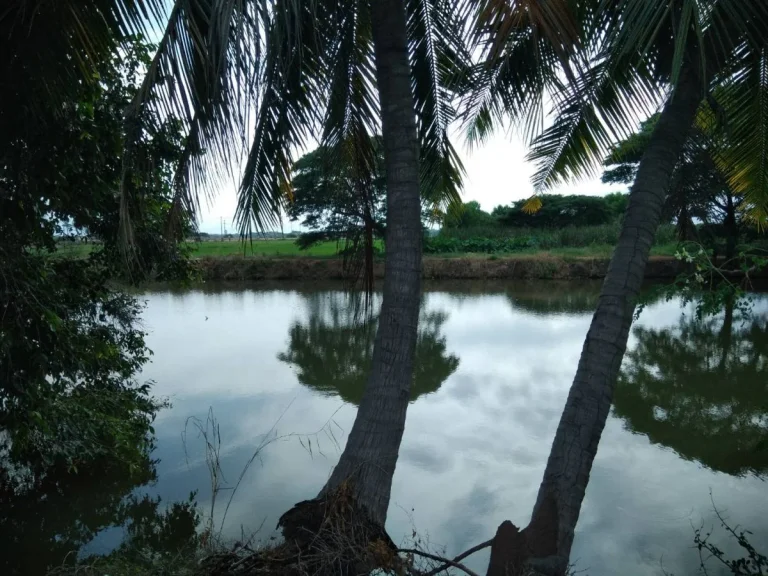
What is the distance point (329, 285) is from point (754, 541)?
16.6 m

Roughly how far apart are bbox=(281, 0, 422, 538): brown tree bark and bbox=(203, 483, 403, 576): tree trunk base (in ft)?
0.46

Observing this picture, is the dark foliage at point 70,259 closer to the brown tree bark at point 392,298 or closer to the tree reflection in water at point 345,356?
the brown tree bark at point 392,298

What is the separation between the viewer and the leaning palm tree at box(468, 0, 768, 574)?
2.77m

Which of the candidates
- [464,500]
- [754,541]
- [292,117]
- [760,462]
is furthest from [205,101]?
[760,462]

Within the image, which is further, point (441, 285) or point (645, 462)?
point (441, 285)

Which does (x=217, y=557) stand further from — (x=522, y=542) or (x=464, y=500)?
(x=464, y=500)

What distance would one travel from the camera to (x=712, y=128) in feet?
14.6

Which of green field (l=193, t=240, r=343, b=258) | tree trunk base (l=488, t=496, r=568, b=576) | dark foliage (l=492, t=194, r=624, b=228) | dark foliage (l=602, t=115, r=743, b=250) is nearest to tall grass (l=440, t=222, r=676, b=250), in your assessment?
dark foliage (l=492, t=194, r=624, b=228)

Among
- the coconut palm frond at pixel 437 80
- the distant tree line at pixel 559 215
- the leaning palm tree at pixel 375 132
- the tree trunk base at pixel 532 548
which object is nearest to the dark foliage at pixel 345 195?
the leaning palm tree at pixel 375 132

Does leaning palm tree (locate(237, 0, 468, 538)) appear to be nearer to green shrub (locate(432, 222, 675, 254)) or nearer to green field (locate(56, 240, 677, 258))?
green field (locate(56, 240, 677, 258))

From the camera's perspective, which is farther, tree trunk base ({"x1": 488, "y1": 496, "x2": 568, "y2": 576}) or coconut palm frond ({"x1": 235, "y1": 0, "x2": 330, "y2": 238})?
coconut palm frond ({"x1": 235, "y1": 0, "x2": 330, "y2": 238})

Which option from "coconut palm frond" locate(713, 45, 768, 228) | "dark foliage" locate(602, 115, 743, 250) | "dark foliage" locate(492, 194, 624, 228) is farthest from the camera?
"dark foliage" locate(492, 194, 624, 228)

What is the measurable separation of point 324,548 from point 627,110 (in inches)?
128

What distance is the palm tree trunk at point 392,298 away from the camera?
117 inches
